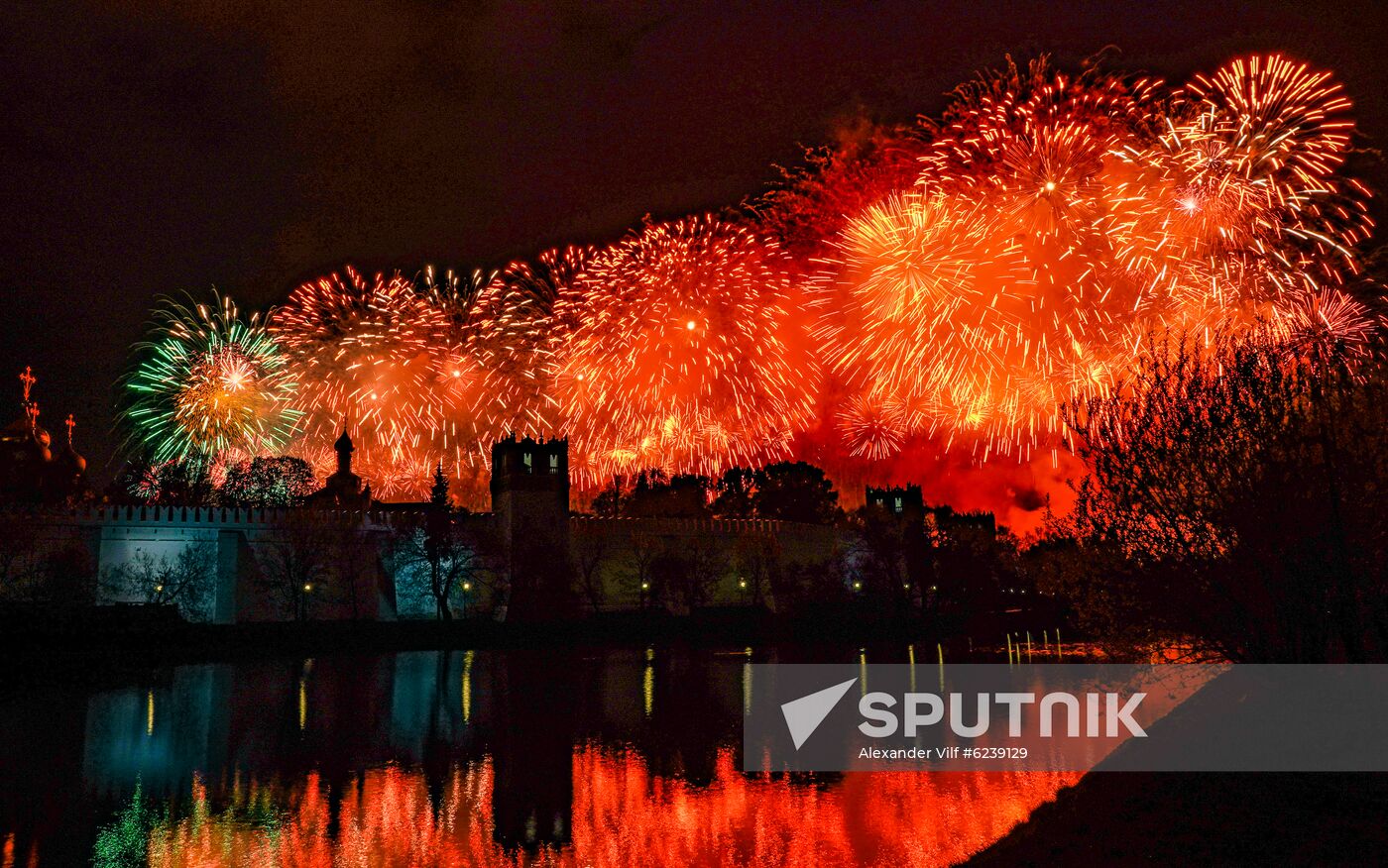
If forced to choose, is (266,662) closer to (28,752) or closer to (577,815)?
(28,752)

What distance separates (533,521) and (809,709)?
1588 inches

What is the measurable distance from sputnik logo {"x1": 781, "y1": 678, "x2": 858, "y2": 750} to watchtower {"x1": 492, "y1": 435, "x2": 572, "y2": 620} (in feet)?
104

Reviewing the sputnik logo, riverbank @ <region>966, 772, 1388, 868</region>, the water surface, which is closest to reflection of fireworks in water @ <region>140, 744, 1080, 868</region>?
the water surface

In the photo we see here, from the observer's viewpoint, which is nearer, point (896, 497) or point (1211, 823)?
point (1211, 823)

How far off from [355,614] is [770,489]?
2548 inches

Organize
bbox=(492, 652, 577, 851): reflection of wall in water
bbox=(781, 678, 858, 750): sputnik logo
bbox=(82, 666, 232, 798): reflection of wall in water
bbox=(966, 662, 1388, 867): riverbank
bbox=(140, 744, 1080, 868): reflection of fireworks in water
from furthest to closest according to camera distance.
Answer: bbox=(781, 678, 858, 750): sputnik logo
bbox=(82, 666, 232, 798): reflection of wall in water
bbox=(492, 652, 577, 851): reflection of wall in water
bbox=(140, 744, 1080, 868): reflection of fireworks in water
bbox=(966, 662, 1388, 867): riverbank

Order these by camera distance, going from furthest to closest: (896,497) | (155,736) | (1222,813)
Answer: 1. (896,497)
2. (155,736)
3. (1222,813)

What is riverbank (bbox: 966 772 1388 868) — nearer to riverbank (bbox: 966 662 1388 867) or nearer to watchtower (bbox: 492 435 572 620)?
riverbank (bbox: 966 662 1388 867)

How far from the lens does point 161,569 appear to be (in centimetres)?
6003

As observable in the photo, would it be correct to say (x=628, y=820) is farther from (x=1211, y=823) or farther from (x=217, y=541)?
(x=217, y=541)

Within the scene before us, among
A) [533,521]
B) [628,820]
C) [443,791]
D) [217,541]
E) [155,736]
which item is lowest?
[628,820]

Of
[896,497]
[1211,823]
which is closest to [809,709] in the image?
[1211,823]

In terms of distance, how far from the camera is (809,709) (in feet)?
108

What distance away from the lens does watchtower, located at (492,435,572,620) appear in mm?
68000
